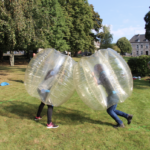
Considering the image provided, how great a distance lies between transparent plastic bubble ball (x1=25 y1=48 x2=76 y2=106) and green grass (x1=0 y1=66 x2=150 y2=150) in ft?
3.03

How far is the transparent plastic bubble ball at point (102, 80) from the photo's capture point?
4383mm

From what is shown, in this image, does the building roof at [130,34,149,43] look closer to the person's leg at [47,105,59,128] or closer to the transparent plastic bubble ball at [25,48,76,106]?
the transparent plastic bubble ball at [25,48,76,106]

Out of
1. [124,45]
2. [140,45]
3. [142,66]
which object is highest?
[140,45]

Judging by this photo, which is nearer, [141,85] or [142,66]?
[141,85]

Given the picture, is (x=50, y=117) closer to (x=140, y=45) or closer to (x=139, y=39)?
(x=140, y=45)

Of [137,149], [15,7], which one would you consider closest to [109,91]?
[137,149]

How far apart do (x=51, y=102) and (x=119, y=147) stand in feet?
6.84

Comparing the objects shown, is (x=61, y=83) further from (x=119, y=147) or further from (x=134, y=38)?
(x=134, y=38)

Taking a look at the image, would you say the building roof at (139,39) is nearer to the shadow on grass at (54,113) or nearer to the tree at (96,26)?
the tree at (96,26)

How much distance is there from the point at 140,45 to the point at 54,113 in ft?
339

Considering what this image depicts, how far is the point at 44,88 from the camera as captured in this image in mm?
4660

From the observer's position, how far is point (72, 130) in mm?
4789

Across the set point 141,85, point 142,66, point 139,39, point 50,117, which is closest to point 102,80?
point 50,117

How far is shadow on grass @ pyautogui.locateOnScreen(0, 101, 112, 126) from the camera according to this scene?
17.9ft
